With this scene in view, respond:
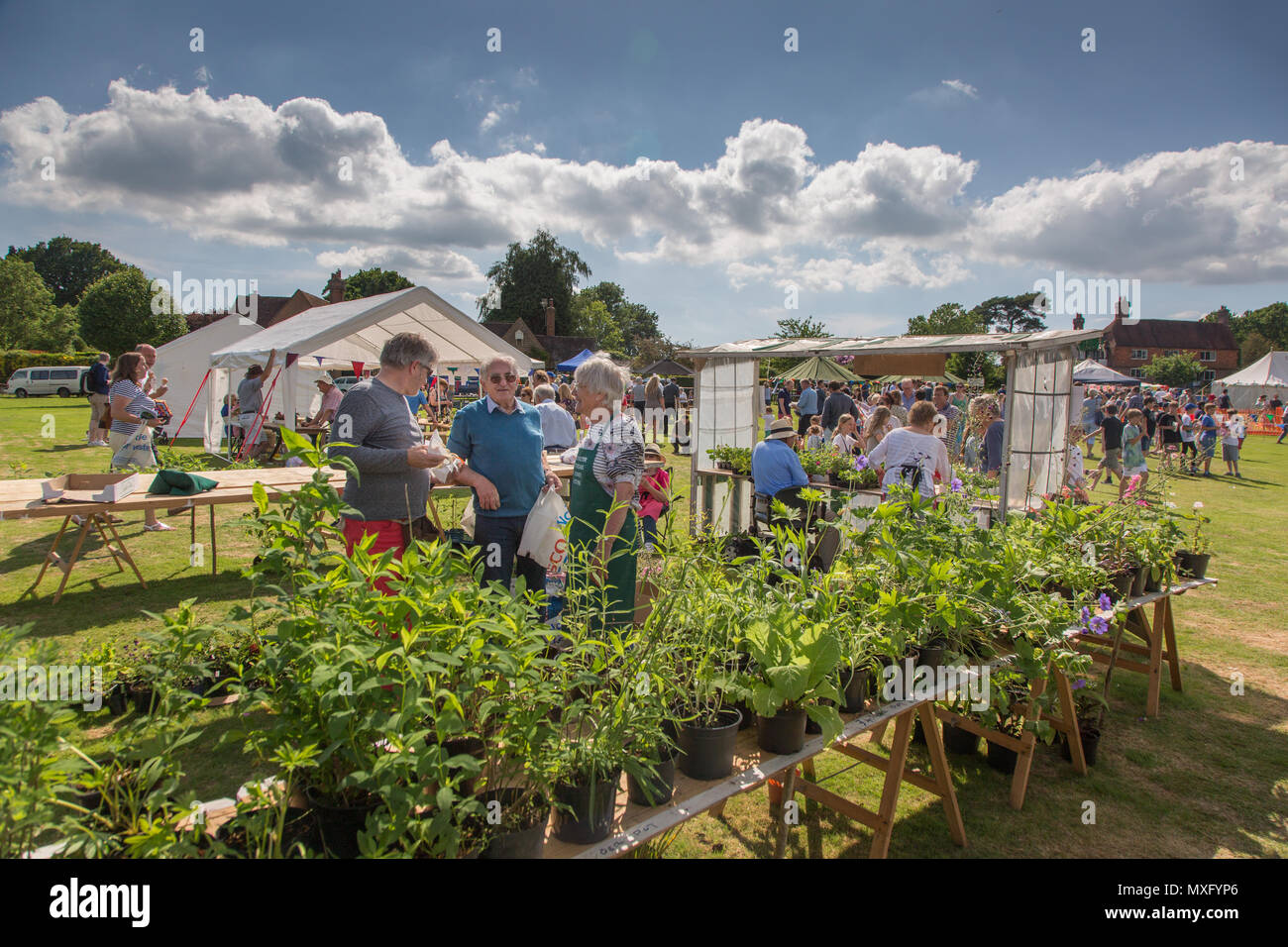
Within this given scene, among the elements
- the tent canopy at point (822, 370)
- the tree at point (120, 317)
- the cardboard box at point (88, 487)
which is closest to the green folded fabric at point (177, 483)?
the cardboard box at point (88, 487)

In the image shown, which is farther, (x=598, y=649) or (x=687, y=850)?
(x=687, y=850)

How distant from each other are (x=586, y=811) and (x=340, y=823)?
493 mm

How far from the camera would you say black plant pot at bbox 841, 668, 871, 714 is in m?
2.17

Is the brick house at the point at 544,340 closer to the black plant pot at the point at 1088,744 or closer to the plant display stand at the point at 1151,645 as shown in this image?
the plant display stand at the point at 1151,645

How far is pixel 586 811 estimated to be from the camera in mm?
1509

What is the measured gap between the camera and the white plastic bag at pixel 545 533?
120 inches

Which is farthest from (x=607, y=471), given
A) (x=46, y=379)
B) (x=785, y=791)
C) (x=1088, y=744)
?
(x=46, y=379)

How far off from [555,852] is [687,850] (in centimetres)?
142

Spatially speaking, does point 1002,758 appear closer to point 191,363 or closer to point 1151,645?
point 1151,645

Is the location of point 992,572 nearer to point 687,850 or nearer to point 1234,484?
point 687,850

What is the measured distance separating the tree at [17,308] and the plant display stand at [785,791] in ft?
195

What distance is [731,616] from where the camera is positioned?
6.52ft
